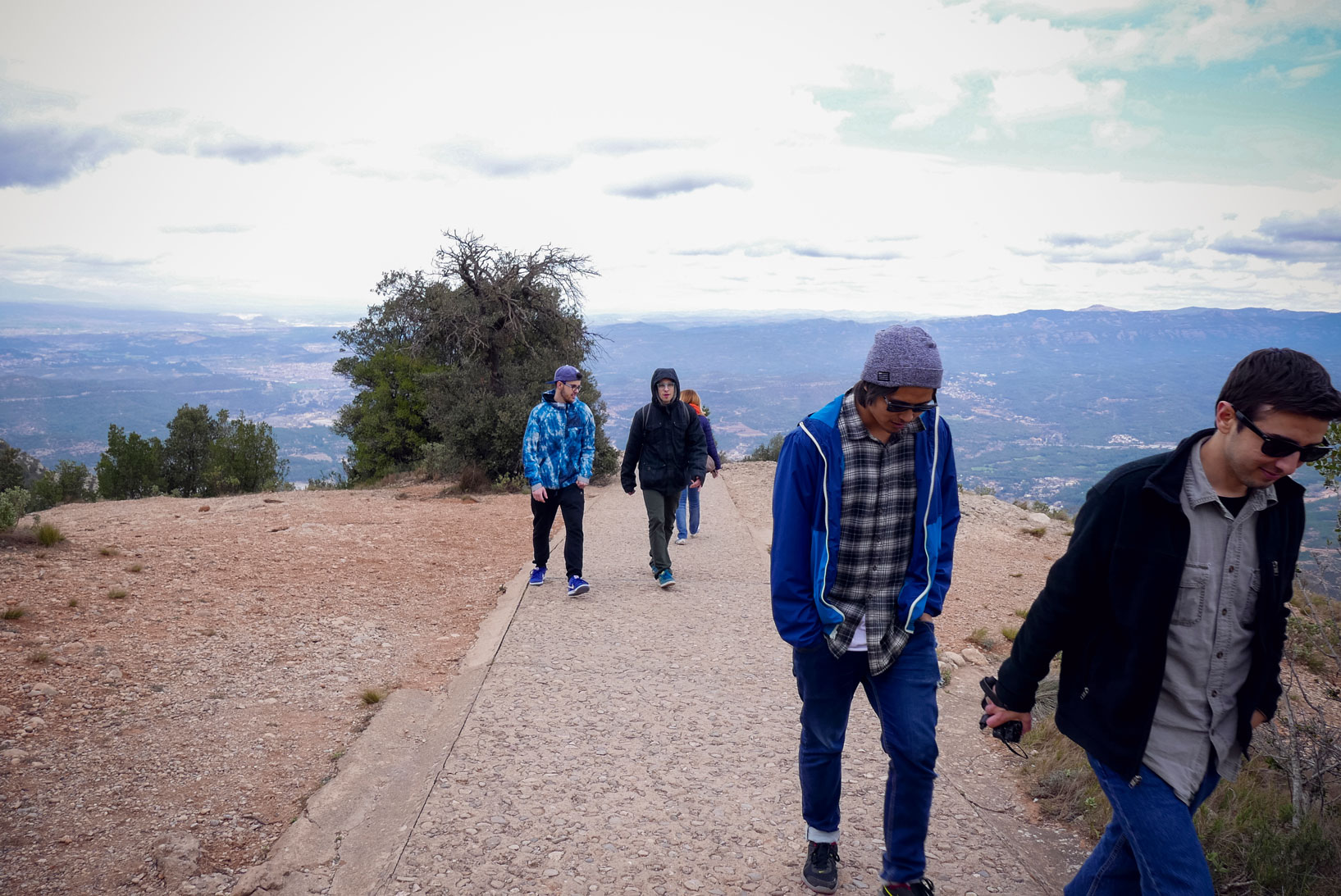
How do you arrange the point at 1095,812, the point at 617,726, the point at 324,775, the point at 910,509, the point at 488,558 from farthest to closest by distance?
the point at 488,558
the point at 617,726
the point at 324,775
the point at 1095,812
the point at 910,509

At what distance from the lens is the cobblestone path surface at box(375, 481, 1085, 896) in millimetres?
3387

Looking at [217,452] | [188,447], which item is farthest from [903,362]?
[188,447]

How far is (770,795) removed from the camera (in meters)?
4.09

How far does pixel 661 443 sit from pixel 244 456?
84.0ft

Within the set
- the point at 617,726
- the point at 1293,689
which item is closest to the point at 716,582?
the point at 617,726

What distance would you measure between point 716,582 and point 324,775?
5.13m

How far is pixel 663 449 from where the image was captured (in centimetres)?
807

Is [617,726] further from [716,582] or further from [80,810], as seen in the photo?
[716,582]

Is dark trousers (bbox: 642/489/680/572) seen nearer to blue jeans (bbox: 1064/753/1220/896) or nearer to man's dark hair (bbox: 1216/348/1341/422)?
blue jeans (bbox: 1064/753/1220/896)

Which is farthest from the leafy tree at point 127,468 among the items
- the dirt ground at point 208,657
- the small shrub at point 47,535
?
the small shrub at point 47,535

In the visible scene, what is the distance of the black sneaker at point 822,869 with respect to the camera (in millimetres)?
3170

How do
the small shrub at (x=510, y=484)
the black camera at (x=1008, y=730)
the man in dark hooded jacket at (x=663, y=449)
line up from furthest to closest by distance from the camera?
1. the small shrub at (x=510, y=484)
2. the man in dark hooded jacket at (x=663, y=449)
3. the black camera at (x=1008, y=730)

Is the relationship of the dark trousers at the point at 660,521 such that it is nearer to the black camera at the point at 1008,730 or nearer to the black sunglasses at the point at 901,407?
the black sunglasses at the point at 901,407

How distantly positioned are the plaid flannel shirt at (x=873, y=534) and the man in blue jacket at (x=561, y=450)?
463 cm
